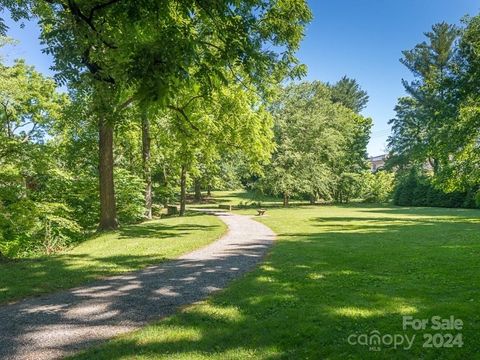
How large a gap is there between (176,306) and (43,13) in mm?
13523

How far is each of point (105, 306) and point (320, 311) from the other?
3.58 meters

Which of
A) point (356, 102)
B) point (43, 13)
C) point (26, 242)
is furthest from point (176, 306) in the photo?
point (356, 102)

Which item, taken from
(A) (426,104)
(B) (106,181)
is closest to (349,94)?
(A) (426,104)

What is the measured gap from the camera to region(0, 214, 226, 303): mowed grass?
8.07m

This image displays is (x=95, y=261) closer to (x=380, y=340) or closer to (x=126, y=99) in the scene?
(x=126, y=99)

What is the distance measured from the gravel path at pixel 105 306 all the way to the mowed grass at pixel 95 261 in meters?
0.64

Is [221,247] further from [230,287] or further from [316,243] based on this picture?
[230,287]

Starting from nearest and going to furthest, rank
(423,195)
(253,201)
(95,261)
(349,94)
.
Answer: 1. (95,261)
2. (423,195)
3. (253,201)
4. (349,94)

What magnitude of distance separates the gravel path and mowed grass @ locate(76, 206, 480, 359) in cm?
45

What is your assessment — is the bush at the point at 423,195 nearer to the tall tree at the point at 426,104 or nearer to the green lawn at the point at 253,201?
the tall tree at the point at 426,104

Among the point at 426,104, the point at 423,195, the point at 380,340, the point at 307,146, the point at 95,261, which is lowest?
the point at 380,340

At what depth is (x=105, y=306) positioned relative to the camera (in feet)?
21.3

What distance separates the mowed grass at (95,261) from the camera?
807cm

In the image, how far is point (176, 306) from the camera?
6500mm
